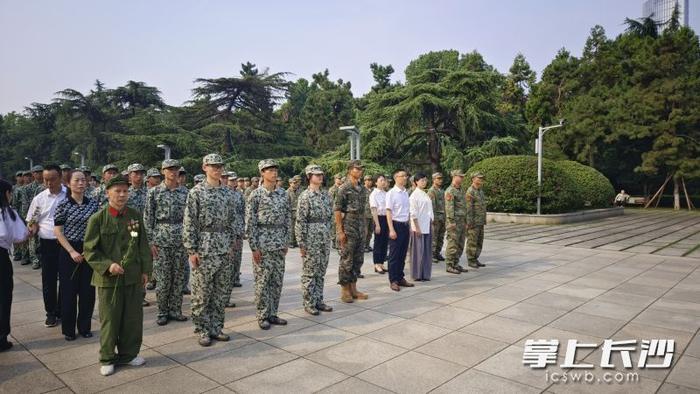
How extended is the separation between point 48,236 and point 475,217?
6.70m

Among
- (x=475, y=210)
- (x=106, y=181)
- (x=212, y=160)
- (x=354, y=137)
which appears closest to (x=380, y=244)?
(x=475, y=210)

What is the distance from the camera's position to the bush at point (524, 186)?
17734mm

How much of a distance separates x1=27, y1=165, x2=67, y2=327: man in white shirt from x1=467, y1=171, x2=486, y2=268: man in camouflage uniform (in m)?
6.50

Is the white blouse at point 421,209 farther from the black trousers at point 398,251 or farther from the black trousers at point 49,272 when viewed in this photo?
the black trousers at point 49,272

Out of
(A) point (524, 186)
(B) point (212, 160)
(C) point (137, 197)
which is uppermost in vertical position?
(B) point (212, 160)

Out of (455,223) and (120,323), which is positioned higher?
(455,223)

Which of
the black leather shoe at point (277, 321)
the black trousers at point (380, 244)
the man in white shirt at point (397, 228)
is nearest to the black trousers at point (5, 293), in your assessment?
the black leather shoe at point (277, 321)

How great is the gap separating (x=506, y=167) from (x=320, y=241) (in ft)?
48.4

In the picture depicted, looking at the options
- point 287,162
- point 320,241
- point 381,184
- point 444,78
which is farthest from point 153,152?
point 320,241

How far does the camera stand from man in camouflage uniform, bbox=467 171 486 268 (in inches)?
323

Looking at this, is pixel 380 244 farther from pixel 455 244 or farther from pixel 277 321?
pixel 277 321

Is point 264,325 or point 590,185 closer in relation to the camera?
point 264,325

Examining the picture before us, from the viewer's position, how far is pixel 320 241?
5195 mm

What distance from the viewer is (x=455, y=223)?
26.3 ft
